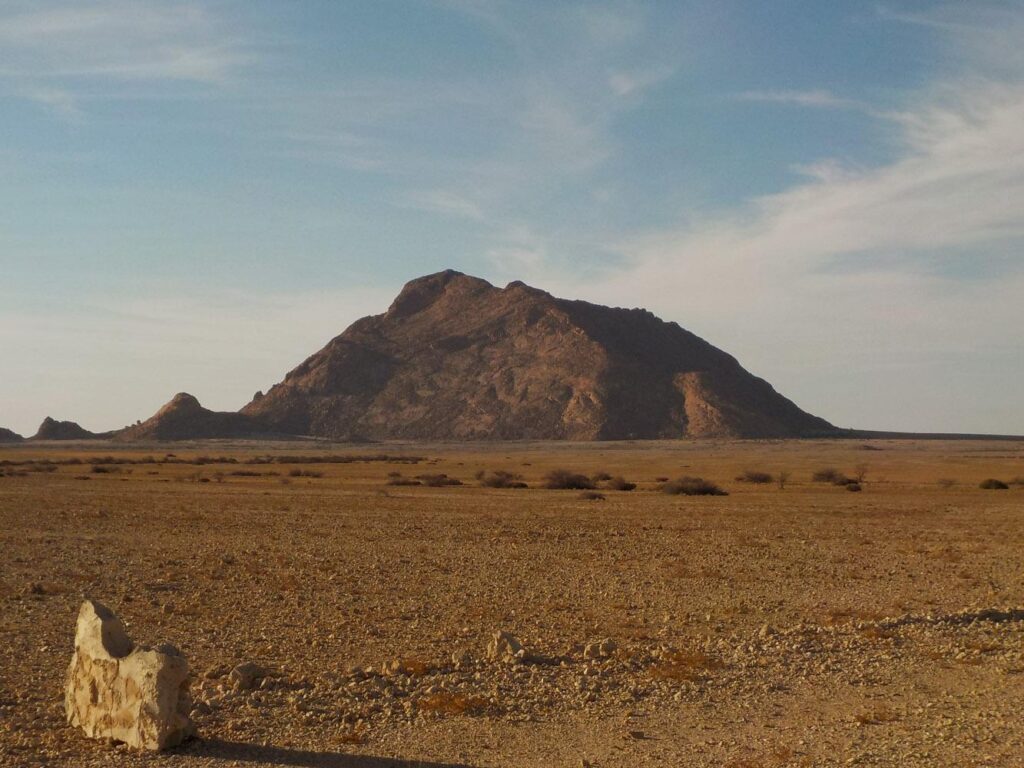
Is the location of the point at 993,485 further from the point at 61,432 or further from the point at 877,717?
the point at 61,432

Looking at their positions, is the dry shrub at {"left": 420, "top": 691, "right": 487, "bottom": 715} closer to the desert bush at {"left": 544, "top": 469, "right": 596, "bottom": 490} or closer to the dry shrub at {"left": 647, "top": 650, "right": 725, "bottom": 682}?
the dry shrub at {"left": 647, "top": 650, "right": 725, "bottom": 682}

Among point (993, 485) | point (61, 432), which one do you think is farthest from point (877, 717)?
point (61, 432)

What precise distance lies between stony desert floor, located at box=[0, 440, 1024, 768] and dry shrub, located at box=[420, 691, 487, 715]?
0.10 feet

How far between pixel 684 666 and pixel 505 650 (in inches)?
75.6

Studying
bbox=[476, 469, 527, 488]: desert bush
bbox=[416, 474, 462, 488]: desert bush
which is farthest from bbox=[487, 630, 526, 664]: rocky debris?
bbox=[416, 474, 462, 488]: desert bush

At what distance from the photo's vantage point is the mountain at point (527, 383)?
6265 inches

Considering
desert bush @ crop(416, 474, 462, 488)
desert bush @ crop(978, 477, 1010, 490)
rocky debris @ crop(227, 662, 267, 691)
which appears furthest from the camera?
desert bush @ crop(416, 474, 462, 488)

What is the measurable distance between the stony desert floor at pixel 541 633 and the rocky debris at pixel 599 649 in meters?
0.03

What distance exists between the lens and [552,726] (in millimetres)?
9273

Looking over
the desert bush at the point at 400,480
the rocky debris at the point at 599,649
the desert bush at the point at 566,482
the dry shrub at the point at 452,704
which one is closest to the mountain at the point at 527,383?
the desert bush at the point at 400,480

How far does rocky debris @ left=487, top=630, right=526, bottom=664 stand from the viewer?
11323 mm

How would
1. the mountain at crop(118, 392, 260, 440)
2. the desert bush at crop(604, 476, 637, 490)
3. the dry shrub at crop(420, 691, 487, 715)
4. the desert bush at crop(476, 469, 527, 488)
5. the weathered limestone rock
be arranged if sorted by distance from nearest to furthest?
the weathered limestone rock < the dry shrub at crop(420, 691, 487, 715) < the desert bush at crop(604, 476, 637, 490) < the desert bush at crop(476, 469, 527, 488) < the mountain at crop(118, 392, 260, 440)

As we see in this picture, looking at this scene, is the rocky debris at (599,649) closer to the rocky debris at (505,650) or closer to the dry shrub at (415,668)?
the rocky debris at (505,650)

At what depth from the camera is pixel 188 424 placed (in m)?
162
